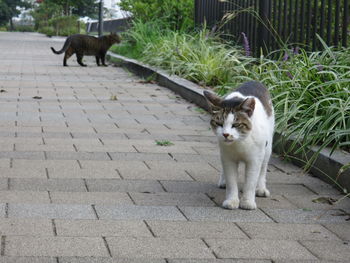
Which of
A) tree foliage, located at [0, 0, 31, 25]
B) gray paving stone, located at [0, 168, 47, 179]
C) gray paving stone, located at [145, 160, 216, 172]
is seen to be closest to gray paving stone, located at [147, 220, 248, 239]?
gray paving stone, located at [0, 168, 47, 179]

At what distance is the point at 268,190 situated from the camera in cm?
477

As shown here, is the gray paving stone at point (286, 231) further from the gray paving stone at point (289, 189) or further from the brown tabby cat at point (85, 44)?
the brown tabby cat at point (85, 44)

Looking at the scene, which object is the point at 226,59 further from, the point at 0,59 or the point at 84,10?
the point at 84,10

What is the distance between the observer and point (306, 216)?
419 cm

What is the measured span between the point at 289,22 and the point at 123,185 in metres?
4.86

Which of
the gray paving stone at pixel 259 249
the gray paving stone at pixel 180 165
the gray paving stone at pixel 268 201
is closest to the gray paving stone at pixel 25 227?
the gray paving stone at pixel 259 249

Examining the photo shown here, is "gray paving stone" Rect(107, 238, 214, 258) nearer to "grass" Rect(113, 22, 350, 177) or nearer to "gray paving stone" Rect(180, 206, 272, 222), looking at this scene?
"gray paving stone" Rect(180, 206, 272, 222)

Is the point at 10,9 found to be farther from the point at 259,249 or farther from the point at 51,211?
the point at 259,249

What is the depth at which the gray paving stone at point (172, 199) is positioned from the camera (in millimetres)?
4371

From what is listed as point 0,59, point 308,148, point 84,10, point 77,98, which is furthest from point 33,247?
point 84,10

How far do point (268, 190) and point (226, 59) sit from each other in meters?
5.40

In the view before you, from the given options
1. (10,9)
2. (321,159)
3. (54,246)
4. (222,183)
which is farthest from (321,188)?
(10,9)

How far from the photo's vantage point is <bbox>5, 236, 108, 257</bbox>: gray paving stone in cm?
329

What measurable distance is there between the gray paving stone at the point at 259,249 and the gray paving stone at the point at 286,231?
0.31 ft
